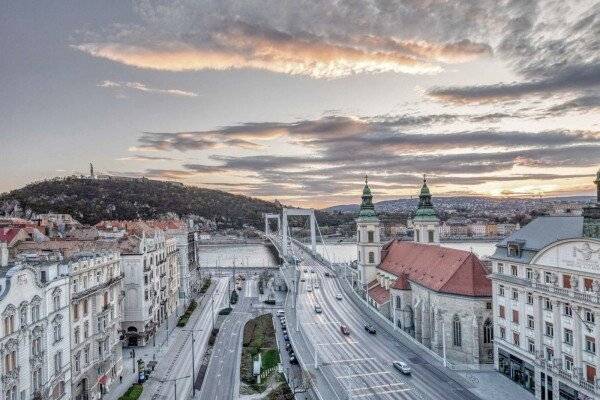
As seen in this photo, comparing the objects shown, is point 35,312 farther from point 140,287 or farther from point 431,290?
point 431,290

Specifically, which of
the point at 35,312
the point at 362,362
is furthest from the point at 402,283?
the point at 35,312

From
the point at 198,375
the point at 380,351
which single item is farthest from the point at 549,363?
the point at 198,375

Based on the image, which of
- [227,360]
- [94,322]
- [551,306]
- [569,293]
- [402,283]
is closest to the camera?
[569,293]

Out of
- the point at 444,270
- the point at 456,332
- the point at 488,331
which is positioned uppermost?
the point at 444,270

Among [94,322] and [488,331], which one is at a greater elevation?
[94,322]

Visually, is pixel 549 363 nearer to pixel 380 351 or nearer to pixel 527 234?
A: pixel 527 234

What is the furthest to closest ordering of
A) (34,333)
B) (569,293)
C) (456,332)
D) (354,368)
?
(456,332) → (354,368) → (569,293) → (34,333)

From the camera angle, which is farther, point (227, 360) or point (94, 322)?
point (227, 360)

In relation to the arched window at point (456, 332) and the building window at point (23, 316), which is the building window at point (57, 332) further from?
the arched window at point (456, 332)
